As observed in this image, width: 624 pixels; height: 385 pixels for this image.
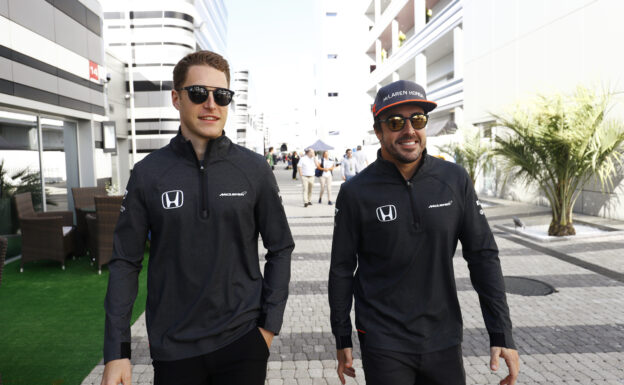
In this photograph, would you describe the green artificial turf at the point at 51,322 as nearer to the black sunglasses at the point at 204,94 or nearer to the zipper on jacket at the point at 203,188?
the zipper on jacket at the point at 203,188

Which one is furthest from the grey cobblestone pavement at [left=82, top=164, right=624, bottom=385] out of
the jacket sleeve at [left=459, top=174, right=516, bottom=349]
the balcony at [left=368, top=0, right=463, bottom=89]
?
the balcony at [left=368, top=0, right=463, bottom=89]

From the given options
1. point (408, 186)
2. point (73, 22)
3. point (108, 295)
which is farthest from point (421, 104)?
point (73, 22)

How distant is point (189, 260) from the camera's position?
187 centimetres

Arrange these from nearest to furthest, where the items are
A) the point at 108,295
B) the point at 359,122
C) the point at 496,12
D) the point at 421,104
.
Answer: the point at 108,295 → the point at 421,104 → the point at 496,12 → the point at 359,122

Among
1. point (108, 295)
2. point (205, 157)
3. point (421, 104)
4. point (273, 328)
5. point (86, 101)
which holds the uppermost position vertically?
point (86, 101)

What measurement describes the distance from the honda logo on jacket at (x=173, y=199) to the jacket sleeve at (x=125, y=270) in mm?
113

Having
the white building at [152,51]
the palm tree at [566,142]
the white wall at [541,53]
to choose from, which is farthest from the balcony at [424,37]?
the white building at [152,51]

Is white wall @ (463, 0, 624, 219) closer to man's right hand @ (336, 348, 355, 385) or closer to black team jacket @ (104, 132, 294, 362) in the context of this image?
man's right hand @ (336, 348, 355, 385)

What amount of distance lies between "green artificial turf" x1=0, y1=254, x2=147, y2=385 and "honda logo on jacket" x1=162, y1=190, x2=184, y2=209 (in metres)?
2.78

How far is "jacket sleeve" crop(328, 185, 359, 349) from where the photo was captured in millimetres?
2180

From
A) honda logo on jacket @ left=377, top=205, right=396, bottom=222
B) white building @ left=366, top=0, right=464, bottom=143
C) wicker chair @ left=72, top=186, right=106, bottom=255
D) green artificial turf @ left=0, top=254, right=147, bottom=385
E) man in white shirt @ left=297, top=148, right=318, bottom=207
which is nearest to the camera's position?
honda logo on jacket @ left=377, top=205, right=396, bottom=222

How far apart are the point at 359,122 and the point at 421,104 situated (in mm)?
49843

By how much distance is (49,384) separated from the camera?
12.4 feet

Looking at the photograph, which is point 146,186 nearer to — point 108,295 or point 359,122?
point 108,295
